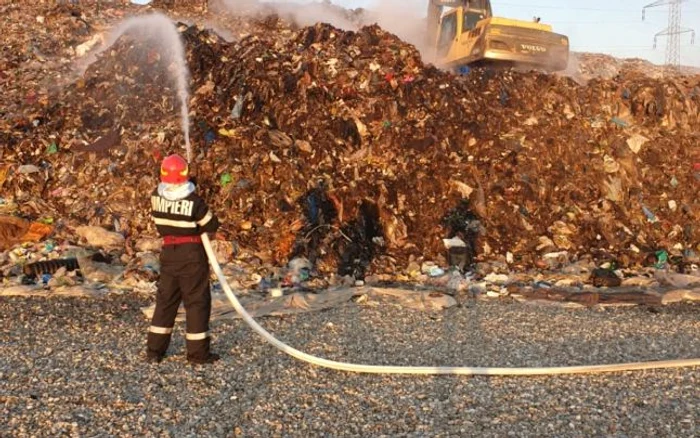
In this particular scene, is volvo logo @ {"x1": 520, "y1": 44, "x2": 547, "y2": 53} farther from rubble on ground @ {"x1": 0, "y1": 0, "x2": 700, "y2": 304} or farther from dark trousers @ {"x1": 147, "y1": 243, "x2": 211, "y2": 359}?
dark trousers @ {"x1": 147, "y1": 243, "x2": 211, "y2": 359}

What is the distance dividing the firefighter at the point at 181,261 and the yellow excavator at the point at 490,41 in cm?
1066

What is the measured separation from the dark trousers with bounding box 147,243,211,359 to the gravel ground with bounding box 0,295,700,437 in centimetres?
17

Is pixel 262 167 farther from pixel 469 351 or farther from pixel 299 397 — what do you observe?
pixel 299 397

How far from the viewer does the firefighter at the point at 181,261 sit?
464 centimetres

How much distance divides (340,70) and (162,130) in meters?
3.79

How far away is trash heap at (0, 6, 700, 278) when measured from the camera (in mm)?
9625

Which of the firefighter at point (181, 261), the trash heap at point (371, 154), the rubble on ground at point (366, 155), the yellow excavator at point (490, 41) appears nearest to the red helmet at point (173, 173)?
the firefighter at point (181, 261)

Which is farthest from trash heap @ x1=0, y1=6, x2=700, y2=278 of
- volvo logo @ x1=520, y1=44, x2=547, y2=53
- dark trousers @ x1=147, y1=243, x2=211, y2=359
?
dark trousers @ x1=147, y1=243, x2=211, y2=359

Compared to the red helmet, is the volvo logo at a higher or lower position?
higher

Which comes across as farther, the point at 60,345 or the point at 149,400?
the point at 60,345

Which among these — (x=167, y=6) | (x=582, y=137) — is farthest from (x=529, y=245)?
(x=167, y=6)

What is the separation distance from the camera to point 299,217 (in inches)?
373

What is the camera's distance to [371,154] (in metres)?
11.0

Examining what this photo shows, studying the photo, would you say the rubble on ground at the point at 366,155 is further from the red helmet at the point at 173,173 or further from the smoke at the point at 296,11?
the smoke at the point at 296,11
